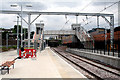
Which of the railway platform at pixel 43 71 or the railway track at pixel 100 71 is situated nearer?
the railway platform at pixel 43 71

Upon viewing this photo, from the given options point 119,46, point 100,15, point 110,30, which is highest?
point 100,15

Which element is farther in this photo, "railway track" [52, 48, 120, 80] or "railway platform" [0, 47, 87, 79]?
"railway track" [52, 48, 120, 80]

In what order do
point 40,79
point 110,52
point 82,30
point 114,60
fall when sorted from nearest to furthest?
point 40,79 → point 114,60 → point 110,52 → point 82,30

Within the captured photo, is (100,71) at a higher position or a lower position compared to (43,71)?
lower

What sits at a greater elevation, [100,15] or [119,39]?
[100,15]

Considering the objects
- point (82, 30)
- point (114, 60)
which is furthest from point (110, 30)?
point (82, 30)

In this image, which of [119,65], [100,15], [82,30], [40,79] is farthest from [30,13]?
[82,30]

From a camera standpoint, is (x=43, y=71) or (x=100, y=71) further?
(x=100, y=71)

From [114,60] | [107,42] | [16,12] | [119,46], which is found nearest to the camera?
[114,60]

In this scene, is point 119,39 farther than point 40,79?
Yes

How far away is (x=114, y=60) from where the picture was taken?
43.5 feet

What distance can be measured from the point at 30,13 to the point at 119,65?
15781 millimetres

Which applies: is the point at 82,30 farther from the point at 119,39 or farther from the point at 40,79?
the point at 40,79

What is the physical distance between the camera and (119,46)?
14188 millimetres
